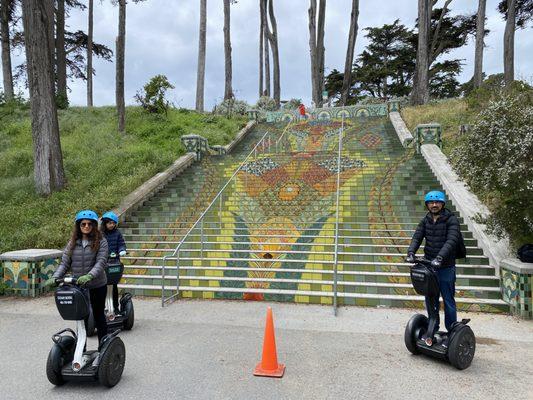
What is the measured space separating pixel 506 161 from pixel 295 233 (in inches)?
179

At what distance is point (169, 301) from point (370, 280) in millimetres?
3614

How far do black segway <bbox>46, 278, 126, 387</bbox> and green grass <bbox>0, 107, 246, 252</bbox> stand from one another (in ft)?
18.2

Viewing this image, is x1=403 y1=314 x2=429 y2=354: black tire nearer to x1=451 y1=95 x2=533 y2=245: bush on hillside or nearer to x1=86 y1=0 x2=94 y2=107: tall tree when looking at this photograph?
x1=451 y1=95 x2=533 y2=245: bush on hillside

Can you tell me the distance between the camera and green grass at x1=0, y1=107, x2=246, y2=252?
9.55 metres

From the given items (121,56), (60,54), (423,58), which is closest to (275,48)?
(423,58)

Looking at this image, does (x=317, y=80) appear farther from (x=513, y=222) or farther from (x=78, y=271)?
(x=78, y=271)

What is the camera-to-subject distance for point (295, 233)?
9.18 metres

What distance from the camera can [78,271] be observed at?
3.87m

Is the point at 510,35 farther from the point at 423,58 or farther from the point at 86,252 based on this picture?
the point at 86,252

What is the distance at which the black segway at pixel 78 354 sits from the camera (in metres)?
3.52

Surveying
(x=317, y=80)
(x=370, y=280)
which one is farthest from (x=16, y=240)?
(x=317, y=80)

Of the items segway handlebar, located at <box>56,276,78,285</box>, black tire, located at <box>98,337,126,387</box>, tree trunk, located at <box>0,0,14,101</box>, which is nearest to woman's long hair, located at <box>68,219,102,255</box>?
segway handlebar, located at <box>56,276,78,285</box>

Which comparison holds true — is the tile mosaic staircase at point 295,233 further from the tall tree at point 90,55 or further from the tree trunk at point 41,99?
the tall tree at point 90,55

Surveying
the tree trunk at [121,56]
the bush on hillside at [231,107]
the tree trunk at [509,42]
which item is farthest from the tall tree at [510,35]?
the tree trunk at [121,56]
